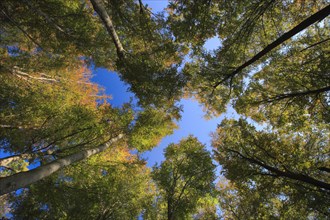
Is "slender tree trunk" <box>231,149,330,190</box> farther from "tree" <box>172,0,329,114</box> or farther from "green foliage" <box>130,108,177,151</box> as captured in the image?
"green foliage" <box>130,108,177,151</box>

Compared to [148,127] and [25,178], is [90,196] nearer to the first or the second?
[148,127]

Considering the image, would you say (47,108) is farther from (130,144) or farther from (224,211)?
(224,211)

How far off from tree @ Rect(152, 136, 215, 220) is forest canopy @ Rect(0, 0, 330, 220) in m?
0.04

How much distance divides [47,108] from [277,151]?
7975 millimetres

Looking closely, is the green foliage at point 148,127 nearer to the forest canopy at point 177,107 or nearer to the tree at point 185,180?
the forest canopy at point 177,107

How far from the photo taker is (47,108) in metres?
8.11

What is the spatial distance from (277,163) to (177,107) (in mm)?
4692

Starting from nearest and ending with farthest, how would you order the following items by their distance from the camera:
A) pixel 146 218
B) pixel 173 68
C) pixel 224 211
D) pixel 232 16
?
1. pixel 232 16
2. pixel 173 68
3. pixel 146 218
4. pixel 224 211

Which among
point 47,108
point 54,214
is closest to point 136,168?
point 54,214

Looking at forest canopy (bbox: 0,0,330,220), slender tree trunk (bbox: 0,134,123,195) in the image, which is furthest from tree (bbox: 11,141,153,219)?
slender tree trunk (bbox: 0,134,123,195)

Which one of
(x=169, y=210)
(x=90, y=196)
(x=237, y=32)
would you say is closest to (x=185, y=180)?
(x=169, y=210)

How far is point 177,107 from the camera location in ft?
33.8

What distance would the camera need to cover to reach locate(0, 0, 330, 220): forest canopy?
685 centimetres

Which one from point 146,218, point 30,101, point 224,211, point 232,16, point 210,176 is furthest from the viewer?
point 224,211
